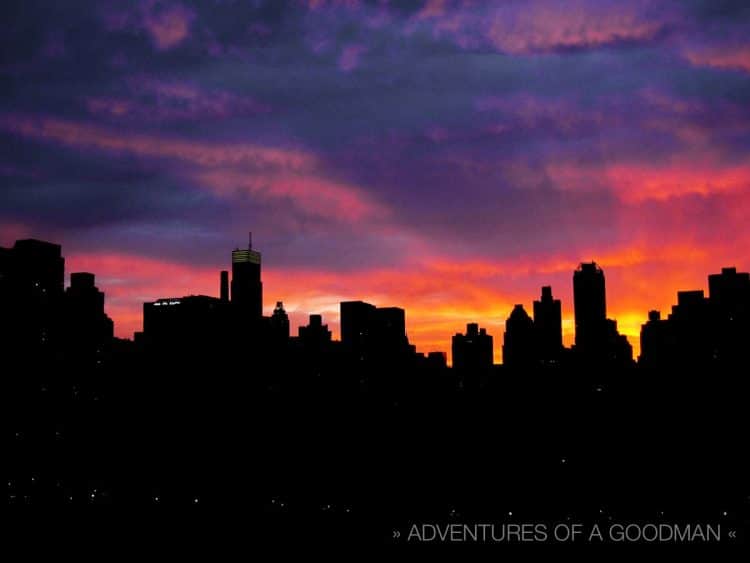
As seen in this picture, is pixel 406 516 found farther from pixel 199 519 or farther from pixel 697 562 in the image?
pixel 697 562

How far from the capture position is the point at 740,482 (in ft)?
644

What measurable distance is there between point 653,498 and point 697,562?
197 ft

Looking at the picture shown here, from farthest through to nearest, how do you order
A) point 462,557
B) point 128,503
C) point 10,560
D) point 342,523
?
point 128,503 < point 342,523 < point 462,557 < point 10,560

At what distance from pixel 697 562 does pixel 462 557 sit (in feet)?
110

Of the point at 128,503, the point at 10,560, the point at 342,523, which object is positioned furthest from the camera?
the point at 128,503

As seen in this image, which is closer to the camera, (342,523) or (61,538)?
(61,538)

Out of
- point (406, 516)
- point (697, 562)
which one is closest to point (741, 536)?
point (697, 562)

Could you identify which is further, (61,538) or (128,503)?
(128,503)

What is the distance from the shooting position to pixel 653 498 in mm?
195875

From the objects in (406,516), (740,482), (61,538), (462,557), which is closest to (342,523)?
(406,516)

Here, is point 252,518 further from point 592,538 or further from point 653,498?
point 653,498

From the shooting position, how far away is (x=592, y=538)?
153500 millimetres

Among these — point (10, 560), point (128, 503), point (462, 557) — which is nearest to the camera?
point (10, 560)

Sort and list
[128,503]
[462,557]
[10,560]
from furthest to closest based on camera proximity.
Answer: [128,503]
[462,557]
[10,560]
